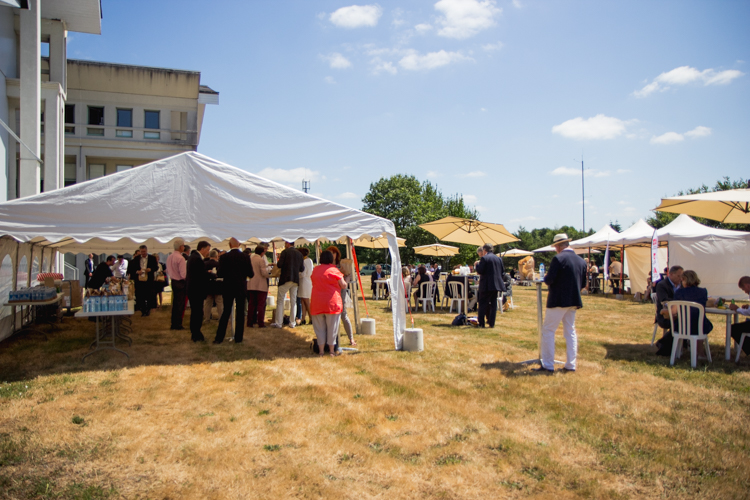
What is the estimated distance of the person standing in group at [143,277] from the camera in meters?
10.9

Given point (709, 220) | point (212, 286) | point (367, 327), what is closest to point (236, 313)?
point (212, 286)

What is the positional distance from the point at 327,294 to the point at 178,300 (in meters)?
4.21

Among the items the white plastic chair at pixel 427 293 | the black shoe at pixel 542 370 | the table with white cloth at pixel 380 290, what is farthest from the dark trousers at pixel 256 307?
the table with white cloth at pixel 380 290

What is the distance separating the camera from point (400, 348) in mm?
7363

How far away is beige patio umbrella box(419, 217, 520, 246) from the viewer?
1274 cm

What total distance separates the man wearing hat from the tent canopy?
2512 millimetres

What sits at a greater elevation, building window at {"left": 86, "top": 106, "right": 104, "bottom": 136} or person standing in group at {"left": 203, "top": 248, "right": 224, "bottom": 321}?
building window at {"left": 86, "top": 106, "right": 104, "bottom": 136}

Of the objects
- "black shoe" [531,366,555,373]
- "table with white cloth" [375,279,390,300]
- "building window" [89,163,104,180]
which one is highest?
"building window" [89,163,104,180]

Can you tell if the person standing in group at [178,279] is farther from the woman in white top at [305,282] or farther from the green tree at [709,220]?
the green tree at [709,220]

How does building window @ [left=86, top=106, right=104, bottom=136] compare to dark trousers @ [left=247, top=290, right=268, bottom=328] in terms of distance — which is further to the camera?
building window @ [left=86, top=106, right=104, bottom=136]

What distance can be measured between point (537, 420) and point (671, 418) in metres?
1.21

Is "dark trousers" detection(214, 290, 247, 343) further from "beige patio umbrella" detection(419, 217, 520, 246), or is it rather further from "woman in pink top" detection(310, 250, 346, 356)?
"beige patio umbrella" detection(419, 217, 520, 246)

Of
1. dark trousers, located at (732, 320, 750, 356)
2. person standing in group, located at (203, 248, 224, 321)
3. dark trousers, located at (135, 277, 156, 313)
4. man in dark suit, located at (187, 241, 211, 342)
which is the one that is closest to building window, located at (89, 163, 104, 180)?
dark trousers, located at (135, 277, 156, 313)

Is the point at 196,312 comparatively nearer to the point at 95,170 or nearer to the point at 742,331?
the point at 742,331
